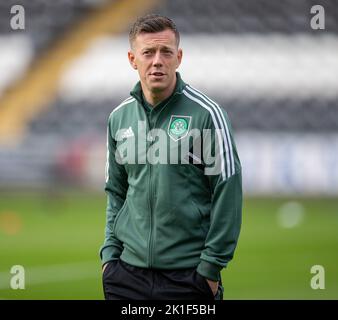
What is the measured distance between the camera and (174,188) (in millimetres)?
3553

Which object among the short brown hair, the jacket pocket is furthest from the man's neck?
the jacket pocket

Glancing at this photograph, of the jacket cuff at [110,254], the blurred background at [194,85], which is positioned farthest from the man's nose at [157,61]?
the blurred background at [194,85]

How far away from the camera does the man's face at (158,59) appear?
358 cm

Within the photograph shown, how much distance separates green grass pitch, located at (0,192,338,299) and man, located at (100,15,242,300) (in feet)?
11.2

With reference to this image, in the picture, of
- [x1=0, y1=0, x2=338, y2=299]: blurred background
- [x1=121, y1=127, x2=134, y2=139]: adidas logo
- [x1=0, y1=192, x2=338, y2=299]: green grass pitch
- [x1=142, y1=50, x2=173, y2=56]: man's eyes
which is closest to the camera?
[x1=142, y1=50, x2=173, y2=56]: man's eyes

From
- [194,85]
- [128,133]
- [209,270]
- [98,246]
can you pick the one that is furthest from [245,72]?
[209,270]

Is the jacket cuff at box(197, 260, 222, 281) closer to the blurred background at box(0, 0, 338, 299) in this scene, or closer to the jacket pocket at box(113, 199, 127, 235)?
the jacket pocket at box(113, 199, 127, 235)

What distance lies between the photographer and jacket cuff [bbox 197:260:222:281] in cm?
350

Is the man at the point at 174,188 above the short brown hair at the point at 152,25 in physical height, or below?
below

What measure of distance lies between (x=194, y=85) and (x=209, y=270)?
11.8 meters

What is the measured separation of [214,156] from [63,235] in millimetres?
6924

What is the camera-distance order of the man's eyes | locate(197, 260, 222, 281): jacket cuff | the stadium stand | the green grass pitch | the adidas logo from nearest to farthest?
1. locate(197, 260, 222, 281): jacket cuff
2. the man's eyes
3. the adidas logo
4. the green grass pitch
5. the stadium stand

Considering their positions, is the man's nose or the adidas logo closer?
the man's nose

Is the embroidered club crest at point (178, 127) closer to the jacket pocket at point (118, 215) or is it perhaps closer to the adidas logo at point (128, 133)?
the adidas logo at point (128, 133)
